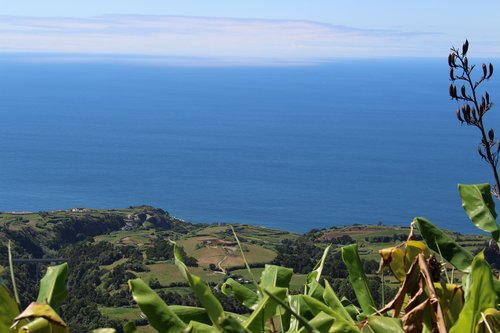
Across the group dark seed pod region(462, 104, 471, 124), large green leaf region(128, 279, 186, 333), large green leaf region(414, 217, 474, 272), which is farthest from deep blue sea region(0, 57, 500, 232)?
large green leaf region(128, 279, 186, 333)

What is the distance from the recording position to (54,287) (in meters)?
1.48

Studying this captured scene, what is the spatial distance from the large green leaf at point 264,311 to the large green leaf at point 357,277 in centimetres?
41

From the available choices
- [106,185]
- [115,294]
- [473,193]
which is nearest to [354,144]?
[106,185]

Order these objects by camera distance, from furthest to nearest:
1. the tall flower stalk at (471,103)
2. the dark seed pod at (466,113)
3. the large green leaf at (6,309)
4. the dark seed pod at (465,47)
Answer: the dark seed pod at (465,47) → the dark seed pod at (466,113) → the tall flower stalk at (471,103) → the large green leaf at (6,309)

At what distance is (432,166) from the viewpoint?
122062 mm

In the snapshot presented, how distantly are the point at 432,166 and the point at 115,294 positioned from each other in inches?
3475

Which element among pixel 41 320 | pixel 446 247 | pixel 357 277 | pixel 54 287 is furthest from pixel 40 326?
pixel 446 247

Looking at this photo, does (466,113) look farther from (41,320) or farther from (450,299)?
(41,320)

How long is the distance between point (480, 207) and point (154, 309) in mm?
999

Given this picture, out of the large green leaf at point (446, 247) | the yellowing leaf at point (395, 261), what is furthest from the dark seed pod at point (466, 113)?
the yellowing leaf at point (395, 261)

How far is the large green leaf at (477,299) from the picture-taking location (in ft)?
4.15

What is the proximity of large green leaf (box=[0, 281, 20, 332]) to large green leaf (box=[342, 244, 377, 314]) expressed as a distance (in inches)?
32.4

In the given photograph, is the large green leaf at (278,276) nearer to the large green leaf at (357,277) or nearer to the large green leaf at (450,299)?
the large green leaf at (357,277)

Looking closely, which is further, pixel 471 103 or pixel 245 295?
pixel 471 103
